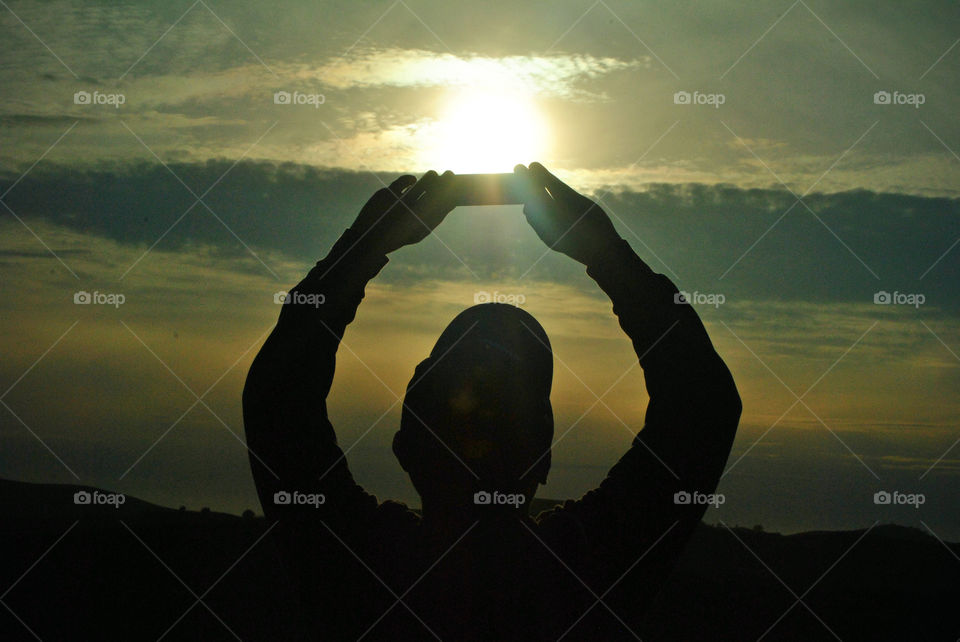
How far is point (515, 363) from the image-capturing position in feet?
9.41

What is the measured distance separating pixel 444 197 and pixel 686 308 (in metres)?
0.99

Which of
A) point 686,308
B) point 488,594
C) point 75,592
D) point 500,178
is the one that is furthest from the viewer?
point 75,592

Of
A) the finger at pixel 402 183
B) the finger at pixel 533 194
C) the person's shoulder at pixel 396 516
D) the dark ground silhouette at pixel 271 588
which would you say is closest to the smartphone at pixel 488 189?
the finger at pixel 533 194

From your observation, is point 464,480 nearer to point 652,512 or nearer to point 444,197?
point 652,512

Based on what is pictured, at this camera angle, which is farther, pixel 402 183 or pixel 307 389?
pixel 402 183

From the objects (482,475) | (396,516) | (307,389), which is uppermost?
(307,389)

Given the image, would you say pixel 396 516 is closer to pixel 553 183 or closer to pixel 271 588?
pixel 553 183

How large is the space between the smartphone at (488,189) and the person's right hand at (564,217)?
0.04 m

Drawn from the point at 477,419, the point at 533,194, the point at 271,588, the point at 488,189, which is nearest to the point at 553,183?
the point at 533,194

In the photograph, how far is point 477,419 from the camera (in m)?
2.84

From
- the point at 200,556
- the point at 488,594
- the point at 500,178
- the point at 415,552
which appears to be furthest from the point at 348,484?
the point at 200,556

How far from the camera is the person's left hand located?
296 cm

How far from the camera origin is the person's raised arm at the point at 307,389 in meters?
2.65

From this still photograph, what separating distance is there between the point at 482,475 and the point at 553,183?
113 centimetres
